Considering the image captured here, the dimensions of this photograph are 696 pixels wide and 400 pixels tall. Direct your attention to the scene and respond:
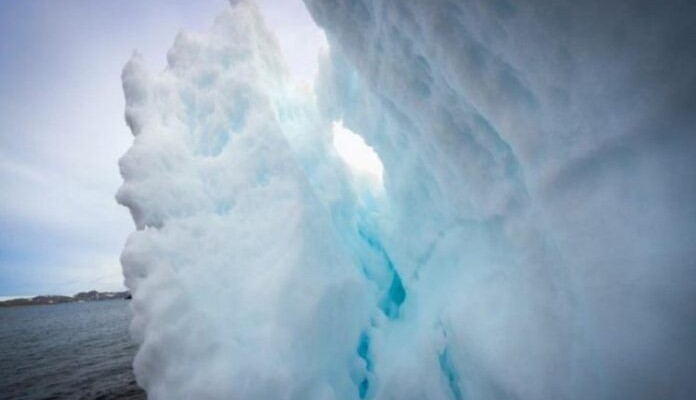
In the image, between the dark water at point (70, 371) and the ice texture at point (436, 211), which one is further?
the dark water at point (70, 371)

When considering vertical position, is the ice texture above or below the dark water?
above

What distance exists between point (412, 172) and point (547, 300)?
11.2 feet

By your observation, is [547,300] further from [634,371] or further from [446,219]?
[446,219]

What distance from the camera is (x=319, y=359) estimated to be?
493 cm

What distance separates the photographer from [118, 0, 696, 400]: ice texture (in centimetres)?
251

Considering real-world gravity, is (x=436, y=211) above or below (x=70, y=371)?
above

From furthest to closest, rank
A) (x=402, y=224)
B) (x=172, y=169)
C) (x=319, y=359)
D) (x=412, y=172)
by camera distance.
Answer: (x=402, y=224) < (x=412, y=172) < (x=172, y=169) < (x=319, y=359)

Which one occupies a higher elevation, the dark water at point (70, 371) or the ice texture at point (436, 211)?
the ice texture at point (436, 211)

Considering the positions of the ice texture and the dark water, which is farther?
the dark water

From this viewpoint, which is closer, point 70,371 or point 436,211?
point 436,211

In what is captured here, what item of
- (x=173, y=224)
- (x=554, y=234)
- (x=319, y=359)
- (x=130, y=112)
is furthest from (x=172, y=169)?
(x=554, y=234)

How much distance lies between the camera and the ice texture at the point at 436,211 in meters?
2.51

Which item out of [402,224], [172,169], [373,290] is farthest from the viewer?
[373,290]

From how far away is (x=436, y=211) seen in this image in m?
6.02
